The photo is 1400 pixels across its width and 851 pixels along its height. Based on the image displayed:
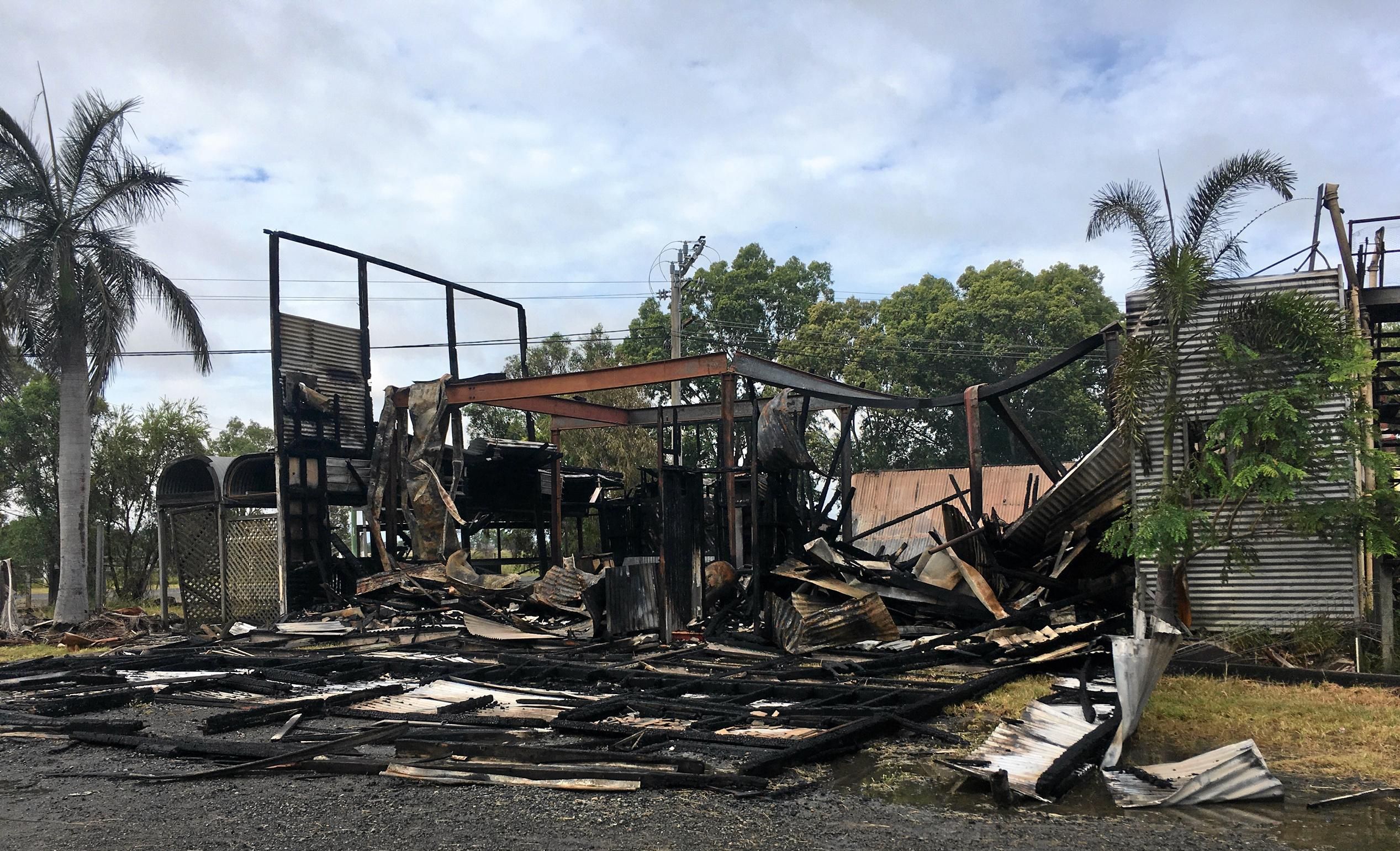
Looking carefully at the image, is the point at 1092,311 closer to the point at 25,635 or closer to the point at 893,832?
the point at 25,635

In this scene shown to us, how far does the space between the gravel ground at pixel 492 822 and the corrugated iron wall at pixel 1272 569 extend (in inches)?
234

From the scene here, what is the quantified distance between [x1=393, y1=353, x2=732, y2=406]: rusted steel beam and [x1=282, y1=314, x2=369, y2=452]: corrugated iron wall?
198 cm

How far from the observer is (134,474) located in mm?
27875

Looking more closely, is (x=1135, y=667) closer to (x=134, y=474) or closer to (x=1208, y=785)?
(x=1208, y=785)

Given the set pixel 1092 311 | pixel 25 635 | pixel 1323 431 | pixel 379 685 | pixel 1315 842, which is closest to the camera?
pixel 1315 842

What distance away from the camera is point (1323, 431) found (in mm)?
8938

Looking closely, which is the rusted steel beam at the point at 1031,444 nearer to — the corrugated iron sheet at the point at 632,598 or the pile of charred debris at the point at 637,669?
the pile of charred debris at the point at 637,669

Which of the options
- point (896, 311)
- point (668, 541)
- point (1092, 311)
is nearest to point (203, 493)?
point (668, 541)

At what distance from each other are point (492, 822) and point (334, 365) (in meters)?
15.8

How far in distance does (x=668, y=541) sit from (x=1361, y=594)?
7.48 meters

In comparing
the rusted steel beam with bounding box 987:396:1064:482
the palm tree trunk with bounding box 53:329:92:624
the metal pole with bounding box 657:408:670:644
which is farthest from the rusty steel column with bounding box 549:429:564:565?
the palm tree trunk with bounding box 53:329:92:624

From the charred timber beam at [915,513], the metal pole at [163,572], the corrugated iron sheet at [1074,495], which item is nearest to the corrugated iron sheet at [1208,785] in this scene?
the corrugated iron sheet at [1074,495]

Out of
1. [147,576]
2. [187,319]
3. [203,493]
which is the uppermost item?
[187,319]

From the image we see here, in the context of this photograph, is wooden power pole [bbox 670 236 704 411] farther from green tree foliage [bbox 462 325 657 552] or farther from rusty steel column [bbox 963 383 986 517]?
rusty steel column [bbox 963 383 986 517]
